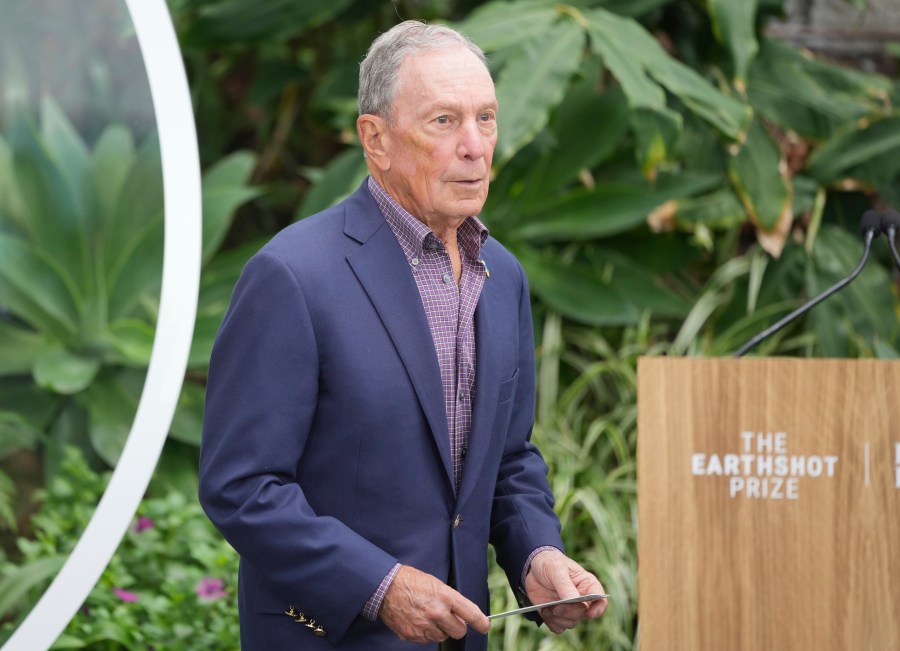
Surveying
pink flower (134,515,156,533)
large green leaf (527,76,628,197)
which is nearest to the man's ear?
pink flower (134,515,156,533)

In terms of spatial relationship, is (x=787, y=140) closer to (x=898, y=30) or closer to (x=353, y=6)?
(x=898, y=30)

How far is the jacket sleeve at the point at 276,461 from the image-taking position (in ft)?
3.95

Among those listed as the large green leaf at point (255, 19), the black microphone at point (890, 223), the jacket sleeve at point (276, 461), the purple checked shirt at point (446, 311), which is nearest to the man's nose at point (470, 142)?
the purple checked shirt at point (446, 311)

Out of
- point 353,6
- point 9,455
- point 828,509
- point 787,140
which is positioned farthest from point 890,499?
point 353,6

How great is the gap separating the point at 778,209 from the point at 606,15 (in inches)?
29.6

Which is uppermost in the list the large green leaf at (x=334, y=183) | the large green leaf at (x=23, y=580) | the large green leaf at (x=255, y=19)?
the large green leaf at (x=255, y=19)

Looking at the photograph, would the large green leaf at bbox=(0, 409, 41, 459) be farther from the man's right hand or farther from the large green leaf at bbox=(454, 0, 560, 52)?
the large green leaf at bbox=(454, 0, 560, 52)

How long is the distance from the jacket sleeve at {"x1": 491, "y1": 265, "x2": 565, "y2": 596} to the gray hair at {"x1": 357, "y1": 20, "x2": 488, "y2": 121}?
1.10 feet

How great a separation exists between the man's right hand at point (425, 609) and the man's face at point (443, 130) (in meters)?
0.42

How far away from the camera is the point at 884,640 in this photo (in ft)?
4.94

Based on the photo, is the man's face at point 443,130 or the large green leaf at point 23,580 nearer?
the man's face at point 443,130

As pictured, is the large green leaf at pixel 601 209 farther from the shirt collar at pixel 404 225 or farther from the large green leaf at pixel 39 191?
the shirt collar at pixel 404 225

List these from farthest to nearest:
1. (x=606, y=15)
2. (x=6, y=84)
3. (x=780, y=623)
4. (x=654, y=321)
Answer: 1. (x=654, y=321)
2. (x=606, y=15)
3. (x=6, y=84)
4. (x=780, y=623)

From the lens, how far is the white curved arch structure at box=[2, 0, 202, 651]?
178cm
